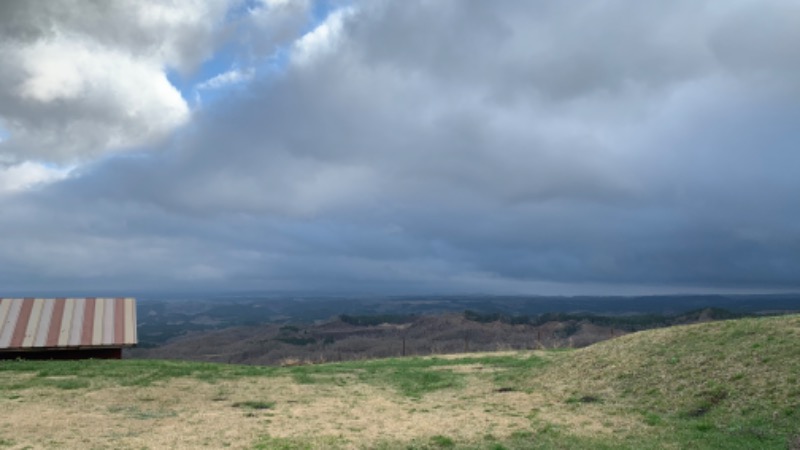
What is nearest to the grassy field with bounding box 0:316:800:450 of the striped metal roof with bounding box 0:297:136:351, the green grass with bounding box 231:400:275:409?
the green grass with bounding box 231:400:275:409

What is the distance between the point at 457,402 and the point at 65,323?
2534 centimetres

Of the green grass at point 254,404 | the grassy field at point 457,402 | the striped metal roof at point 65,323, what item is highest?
the striped metal roof at point 65,323

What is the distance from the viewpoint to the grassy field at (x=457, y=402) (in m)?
15.8

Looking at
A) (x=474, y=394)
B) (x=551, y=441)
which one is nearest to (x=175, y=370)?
(x=474, y=394)

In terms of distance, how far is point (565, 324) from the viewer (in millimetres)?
117812

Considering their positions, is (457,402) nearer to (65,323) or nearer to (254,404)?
(254,404)

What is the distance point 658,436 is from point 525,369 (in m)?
14.1

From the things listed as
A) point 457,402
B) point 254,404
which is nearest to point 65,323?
point 254,404

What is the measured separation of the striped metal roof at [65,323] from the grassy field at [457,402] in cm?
234

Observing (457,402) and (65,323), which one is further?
(65,323)

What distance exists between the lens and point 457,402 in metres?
22.2

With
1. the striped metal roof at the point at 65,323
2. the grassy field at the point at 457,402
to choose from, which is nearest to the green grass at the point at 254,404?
the grassy field at the point at 457,402

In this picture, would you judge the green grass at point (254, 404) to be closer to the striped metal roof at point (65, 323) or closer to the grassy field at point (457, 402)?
the grassy field at point (457, 402)

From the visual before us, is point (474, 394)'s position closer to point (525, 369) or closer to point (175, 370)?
point (525, 369)
